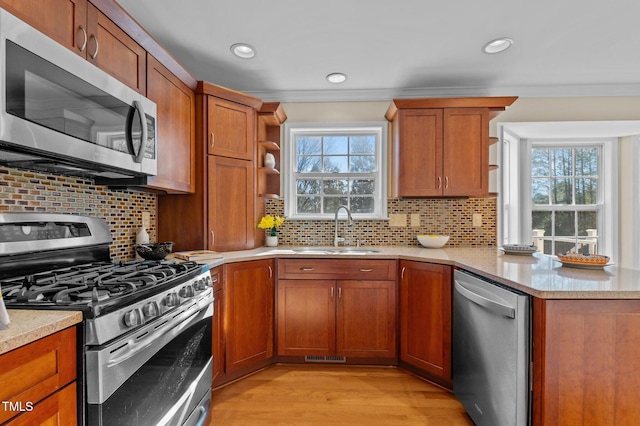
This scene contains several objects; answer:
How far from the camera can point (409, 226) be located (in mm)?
2895

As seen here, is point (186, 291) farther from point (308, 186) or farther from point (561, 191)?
point (561, 191)

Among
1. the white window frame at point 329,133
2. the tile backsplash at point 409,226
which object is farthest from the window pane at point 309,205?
the tile backsplash at point 409,226

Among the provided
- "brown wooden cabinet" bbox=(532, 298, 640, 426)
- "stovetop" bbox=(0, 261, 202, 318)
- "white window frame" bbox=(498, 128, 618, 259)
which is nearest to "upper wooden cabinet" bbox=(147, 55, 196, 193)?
"stovetop" bbox=(0, 261, 202, 318)

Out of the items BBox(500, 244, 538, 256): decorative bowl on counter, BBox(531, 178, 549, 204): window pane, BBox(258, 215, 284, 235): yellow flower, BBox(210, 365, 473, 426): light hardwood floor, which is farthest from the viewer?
BBox(531, 178, 549, 204): window pane

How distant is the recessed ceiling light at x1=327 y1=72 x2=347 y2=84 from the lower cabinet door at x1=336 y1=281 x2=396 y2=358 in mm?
1757

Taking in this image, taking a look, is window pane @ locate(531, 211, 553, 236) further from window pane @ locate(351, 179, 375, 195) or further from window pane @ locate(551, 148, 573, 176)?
window pane @ locate(351, 179, 375, 195)

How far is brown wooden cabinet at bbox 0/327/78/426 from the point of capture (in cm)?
70

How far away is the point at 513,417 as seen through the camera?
1323 mm

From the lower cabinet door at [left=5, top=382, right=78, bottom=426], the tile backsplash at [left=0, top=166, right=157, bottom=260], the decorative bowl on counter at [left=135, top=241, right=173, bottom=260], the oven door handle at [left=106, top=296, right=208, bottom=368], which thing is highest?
the tile backsplash at [left=0, top=166, right=157, bottom=260]

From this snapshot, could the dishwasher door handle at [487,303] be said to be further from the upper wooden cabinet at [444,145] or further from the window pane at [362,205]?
the window pane at [362,205]

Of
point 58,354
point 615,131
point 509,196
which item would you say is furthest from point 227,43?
point 615,131

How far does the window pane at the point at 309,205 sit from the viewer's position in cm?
306

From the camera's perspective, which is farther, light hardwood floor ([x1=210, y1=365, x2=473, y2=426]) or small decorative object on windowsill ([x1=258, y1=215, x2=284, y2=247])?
small decorative object on windowsill ([x1=258, y1=215, x2=284, y2=247])

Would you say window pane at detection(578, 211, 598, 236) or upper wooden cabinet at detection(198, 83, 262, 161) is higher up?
Result: upper wooden cabinet at detection(198, 83, 262, 161)
